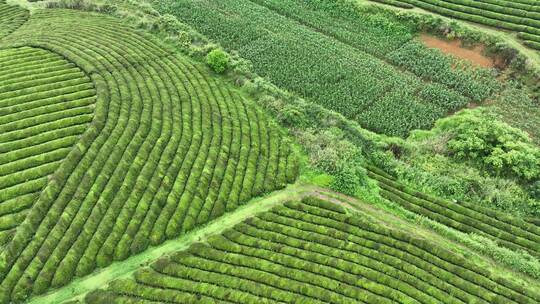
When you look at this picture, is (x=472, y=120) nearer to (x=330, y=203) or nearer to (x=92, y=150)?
(x=330, y=203)

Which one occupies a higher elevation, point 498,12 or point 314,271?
point 498,12

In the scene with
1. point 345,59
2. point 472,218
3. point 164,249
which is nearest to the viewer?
point 164,249

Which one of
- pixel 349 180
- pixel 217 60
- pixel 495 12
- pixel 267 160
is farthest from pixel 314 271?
pixel 495 12

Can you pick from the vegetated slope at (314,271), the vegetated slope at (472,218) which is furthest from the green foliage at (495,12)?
the vegetated slope at (314,271)

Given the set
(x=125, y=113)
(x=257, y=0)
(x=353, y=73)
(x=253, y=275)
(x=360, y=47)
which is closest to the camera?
(x=253, y=275)

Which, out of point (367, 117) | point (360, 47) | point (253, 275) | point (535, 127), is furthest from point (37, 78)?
point (535, 127)

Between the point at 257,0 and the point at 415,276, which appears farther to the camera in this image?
the point at 257,0

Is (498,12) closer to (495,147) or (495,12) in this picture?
(495,12)
